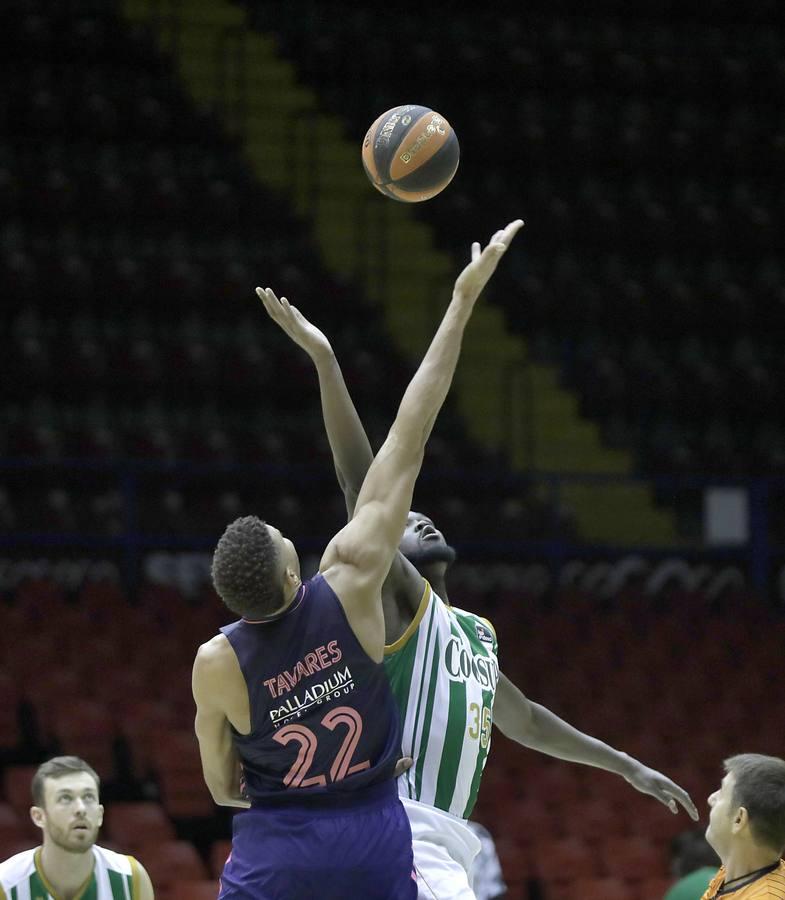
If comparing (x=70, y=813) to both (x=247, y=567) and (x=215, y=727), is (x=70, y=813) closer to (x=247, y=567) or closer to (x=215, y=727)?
(x=215, y=727)

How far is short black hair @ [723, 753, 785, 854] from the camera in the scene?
3.79 m

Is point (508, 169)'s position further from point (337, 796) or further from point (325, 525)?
point (337, 796)

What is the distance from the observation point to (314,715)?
11.4 ft

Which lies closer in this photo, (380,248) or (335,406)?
(335,406)

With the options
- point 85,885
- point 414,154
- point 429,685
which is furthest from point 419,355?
point 429,685

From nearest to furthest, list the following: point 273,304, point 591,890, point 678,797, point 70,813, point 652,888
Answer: point 273,304, point 678,797, point 70,813, point 591,890, point 652,888

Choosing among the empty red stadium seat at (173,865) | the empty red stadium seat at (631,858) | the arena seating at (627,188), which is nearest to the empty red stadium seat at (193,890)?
the empty red stadium seat at (173,865)

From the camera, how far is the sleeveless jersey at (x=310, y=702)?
345 cm

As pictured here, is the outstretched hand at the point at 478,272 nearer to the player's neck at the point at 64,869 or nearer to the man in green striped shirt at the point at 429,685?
the man in green striped shirt at the point at 429,685

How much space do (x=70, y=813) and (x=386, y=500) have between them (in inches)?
84.8

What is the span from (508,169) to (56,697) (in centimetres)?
811

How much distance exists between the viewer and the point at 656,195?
15.0 m

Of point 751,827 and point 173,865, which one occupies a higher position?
point 751,827

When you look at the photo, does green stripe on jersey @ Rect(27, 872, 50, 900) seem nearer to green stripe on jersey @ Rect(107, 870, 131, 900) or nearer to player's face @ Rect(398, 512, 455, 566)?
green stripe on jersey @ Rect(107, 870, 131, 900)
